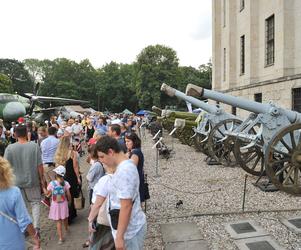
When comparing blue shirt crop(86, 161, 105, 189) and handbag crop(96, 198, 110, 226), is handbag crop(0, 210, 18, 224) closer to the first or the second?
handbag crop(96, 198, 110, 226)

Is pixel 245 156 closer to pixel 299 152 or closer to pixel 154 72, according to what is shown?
pixel 299 152

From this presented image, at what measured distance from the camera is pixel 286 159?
7.25m

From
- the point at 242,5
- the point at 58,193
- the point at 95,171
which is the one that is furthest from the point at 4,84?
the point at 95,171

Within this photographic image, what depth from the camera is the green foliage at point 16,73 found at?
82188 millimetres

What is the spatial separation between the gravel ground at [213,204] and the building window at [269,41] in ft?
29.9

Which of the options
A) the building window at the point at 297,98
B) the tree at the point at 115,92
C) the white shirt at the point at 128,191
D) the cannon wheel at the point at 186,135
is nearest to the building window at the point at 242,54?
the building window at the point at 297,98

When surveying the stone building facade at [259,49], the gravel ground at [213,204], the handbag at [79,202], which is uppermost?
the stone building facade at [259,49]

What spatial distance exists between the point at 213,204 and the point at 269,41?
44.4 feet

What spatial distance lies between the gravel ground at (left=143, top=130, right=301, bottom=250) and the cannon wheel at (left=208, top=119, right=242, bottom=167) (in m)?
0.59

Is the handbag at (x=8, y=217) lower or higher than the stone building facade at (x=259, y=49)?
lower

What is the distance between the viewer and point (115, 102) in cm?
7262

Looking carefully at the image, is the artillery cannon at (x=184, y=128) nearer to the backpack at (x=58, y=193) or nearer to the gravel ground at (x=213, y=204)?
the gravel ground at (x=213, y=204)

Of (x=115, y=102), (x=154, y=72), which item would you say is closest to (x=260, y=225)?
(x=154, y=72)

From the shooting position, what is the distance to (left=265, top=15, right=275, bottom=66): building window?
1784 cm
